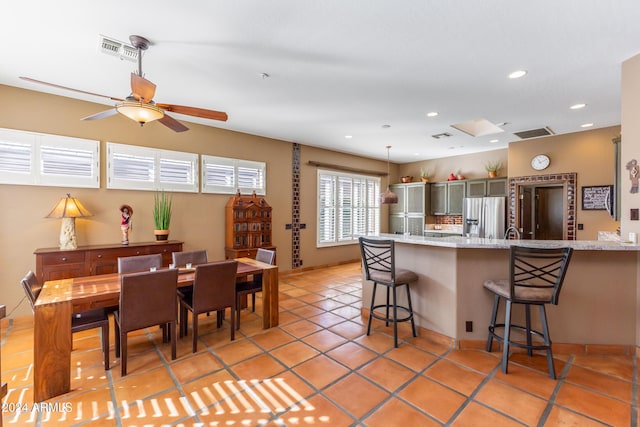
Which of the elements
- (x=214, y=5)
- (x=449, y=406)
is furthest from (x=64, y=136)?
(x=449, y=406)

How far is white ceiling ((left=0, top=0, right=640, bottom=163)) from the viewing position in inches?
81.8

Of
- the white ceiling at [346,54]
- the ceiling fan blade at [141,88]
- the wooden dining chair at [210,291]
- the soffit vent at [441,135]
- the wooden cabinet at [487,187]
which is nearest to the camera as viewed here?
the white ceiling at [346,54]

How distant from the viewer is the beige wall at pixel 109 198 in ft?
11.3

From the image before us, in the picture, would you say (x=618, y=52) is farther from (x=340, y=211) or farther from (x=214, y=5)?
(x=340, y=211)

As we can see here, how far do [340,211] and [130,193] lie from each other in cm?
436

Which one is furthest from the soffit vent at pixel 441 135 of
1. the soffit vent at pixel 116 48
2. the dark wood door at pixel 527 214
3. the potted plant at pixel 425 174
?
the soffit vent at pixel 116 48

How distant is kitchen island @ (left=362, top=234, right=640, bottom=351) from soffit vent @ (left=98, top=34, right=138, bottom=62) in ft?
10.5

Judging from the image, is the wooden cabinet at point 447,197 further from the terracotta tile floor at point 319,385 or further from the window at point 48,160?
the window at point 48,160

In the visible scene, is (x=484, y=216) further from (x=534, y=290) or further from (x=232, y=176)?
(x=232, y=176)

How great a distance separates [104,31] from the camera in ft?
7.60

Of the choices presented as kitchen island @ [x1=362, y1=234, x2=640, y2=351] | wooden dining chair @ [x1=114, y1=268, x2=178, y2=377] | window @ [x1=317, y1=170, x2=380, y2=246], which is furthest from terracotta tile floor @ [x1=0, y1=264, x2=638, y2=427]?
window @ [x1=317, y1=170, x2=380, y2=246]

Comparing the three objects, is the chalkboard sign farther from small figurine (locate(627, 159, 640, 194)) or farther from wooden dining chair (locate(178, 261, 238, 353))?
wooden dining chair (locate(178, 261, 238, 353))

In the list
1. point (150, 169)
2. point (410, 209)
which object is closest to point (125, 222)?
point (150, 169)

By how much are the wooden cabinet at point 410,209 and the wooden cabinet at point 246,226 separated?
13.6 feet
